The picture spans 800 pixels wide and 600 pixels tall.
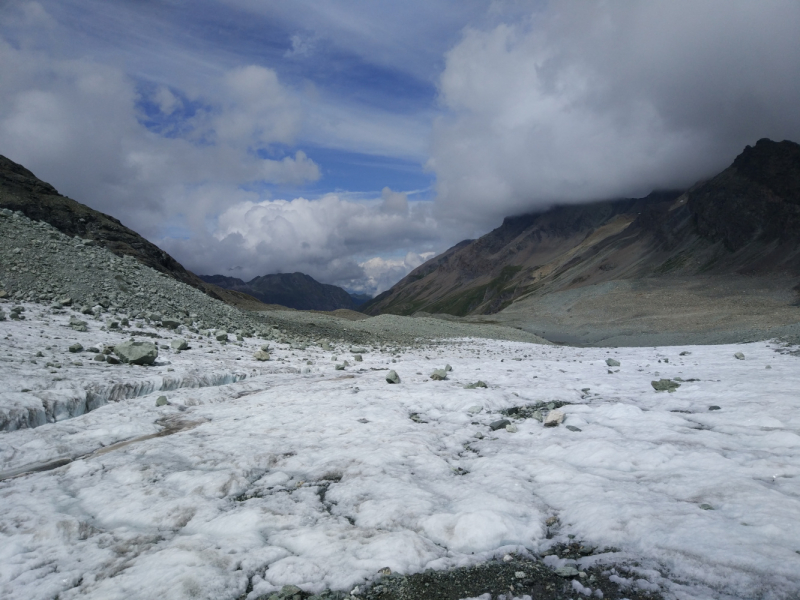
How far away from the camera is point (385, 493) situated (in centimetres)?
657

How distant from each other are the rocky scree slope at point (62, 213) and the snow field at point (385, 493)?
140ft

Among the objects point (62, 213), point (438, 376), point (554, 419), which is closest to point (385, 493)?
point (554, 419)

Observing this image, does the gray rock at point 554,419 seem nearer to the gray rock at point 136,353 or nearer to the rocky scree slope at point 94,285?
the gray rock at point 136,353

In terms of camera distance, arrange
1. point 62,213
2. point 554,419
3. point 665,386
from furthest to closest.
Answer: point 62,213 → point 665,386 → point 554,419

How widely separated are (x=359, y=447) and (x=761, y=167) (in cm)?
17103

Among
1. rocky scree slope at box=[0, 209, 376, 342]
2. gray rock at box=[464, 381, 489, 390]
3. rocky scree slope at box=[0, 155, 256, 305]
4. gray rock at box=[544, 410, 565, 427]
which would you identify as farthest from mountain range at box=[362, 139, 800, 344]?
rocky scree slope at box=[0, 155, 256, 305]

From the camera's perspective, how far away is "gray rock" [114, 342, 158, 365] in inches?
525

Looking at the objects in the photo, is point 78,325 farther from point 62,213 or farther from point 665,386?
point 62,213

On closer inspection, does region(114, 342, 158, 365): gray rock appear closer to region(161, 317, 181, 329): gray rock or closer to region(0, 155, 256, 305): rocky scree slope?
region(161, 317, 181, 329): gray rock

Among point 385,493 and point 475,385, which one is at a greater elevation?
point 475,385

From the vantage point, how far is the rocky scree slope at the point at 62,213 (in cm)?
4850

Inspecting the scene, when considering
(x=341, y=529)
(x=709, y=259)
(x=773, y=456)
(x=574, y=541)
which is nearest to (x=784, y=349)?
(x=773, y=456)

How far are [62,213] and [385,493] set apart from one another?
211ft

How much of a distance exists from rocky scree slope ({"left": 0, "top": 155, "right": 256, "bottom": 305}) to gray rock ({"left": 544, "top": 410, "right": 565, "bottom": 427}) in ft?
153
